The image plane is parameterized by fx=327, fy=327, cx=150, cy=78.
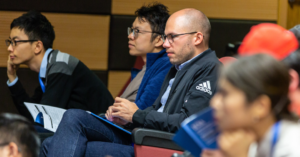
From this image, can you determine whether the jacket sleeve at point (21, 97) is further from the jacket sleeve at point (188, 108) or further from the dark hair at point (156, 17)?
the jacket sleeve at point (188, 108)

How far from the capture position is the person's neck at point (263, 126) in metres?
0.64

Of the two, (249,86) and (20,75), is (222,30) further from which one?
(249,86)

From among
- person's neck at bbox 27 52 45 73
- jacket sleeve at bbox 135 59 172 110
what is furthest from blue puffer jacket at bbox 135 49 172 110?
person's neck at bbox 27 52 45 73

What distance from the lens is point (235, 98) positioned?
0.62 m

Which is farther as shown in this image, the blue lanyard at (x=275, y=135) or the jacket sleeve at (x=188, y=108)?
the jacket sleeve at (x=188, y=108)

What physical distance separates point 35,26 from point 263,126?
1796 millimetres

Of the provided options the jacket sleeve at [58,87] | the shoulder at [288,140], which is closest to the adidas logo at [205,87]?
the shoulder at [288,140]

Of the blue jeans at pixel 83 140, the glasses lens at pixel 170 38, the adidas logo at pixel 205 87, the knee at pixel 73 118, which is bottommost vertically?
the blue jeans at pixel 83 140

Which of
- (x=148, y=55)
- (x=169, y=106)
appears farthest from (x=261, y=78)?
(x=148, y=55)

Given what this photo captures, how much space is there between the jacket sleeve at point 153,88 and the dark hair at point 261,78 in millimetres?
1062

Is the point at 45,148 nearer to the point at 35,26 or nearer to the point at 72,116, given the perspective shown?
the point at 72,116

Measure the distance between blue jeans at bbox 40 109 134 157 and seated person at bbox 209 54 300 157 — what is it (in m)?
0.81

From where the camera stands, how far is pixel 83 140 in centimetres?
141

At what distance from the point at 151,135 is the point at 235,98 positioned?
0.64 meters
